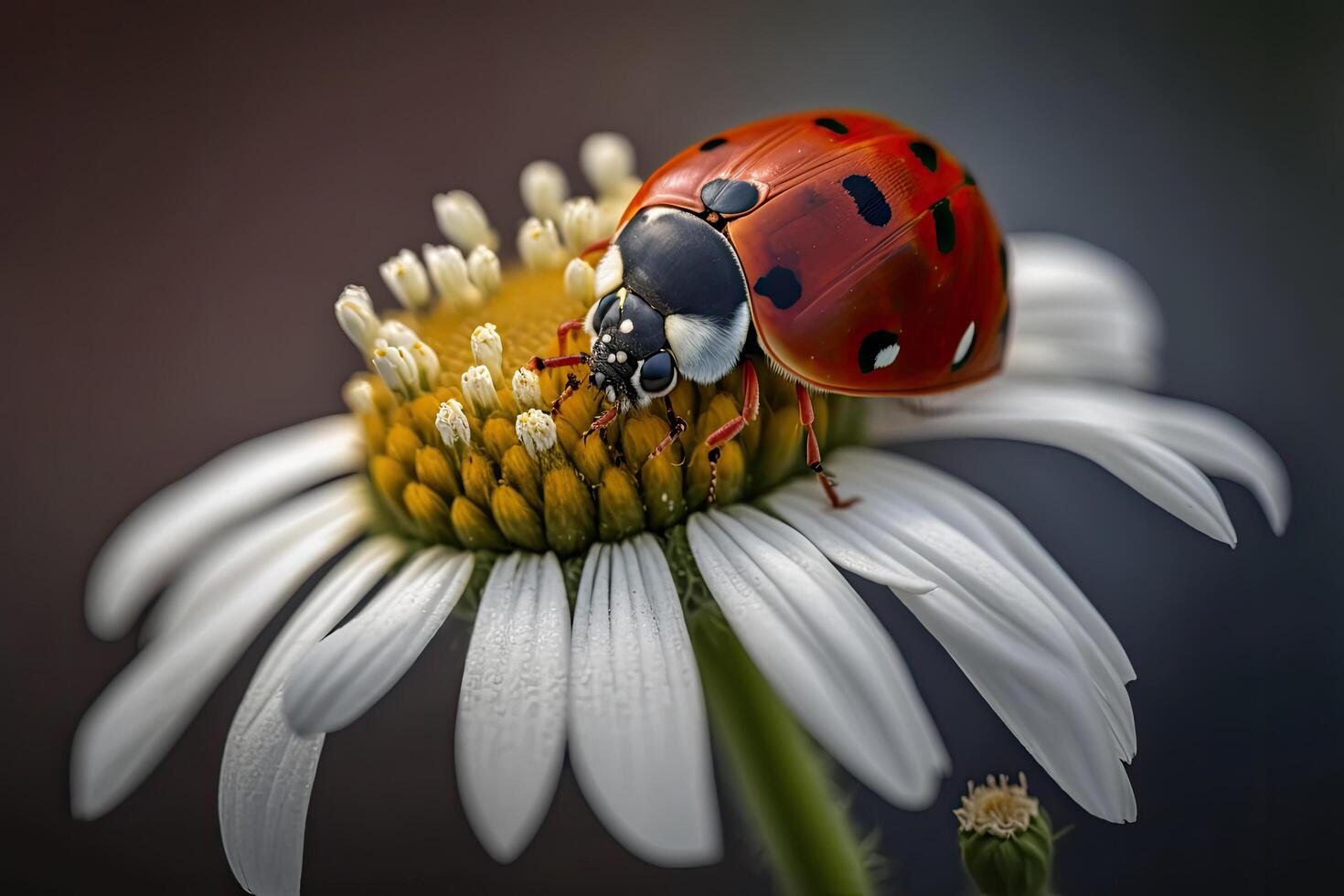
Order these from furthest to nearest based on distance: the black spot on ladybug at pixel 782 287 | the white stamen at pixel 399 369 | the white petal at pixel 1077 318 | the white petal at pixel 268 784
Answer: the white petal at pixel 1077 318, the white stamen at pixel 399 369, the black spot on ladybug at pixel 782 287, the white petal at pixel 268 784

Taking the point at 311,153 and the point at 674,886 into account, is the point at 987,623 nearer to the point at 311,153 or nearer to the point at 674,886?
the point at 674,886

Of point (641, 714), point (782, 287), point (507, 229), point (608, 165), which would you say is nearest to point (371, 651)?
point (641, 714)

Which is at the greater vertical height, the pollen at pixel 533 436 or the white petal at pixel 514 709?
the pollen at pixel 533 436

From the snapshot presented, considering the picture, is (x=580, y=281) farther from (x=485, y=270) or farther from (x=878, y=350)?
(x=878, y=350)

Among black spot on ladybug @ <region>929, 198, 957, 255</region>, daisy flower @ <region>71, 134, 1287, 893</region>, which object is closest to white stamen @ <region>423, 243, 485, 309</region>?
daisy flower @ <region>71, 134, 1287, 893</region>

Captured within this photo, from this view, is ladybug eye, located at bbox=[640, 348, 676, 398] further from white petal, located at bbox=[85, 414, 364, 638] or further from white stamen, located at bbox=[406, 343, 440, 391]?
white petal, located at bbox=[85, 414, 364, 638]

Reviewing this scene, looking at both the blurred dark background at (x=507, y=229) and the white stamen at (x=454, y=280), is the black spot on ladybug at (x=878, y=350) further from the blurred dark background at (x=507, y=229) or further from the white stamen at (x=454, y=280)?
the blurred dark background at (x=507, y=229)

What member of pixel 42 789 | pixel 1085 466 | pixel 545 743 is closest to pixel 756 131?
pixel 545 743

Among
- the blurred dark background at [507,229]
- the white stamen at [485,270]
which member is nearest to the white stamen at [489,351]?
the white stamen at [485,270]
